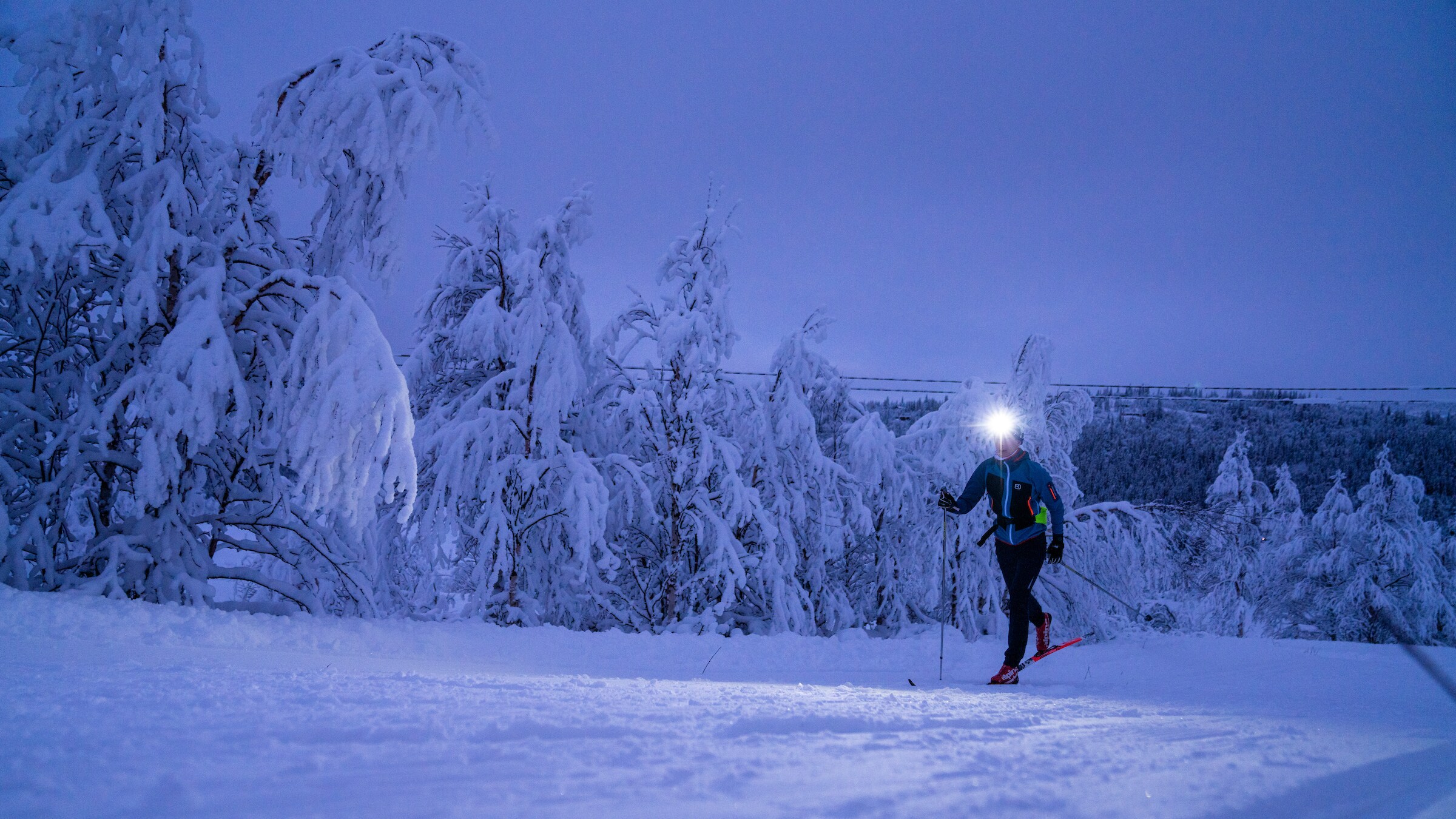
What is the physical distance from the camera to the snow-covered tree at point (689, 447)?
1136cm

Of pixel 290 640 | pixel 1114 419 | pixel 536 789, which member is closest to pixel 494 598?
pixel 290 640

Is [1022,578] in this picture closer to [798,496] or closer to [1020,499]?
[1020,499]

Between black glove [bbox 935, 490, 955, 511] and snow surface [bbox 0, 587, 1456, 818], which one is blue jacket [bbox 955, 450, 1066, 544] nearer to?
black glove [bbox 935, 490, 955, 511]

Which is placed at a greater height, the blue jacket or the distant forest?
the distant forest

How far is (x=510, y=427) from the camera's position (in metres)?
10.5

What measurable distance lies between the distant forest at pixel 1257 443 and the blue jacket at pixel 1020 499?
29817mm

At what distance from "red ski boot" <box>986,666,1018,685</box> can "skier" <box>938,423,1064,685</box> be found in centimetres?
9

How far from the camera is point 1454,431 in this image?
124ft

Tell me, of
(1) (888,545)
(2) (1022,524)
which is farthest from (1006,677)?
(1) (888,545)

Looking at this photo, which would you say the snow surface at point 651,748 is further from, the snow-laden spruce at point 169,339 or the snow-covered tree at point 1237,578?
the snow-covered tree at point 1237,578

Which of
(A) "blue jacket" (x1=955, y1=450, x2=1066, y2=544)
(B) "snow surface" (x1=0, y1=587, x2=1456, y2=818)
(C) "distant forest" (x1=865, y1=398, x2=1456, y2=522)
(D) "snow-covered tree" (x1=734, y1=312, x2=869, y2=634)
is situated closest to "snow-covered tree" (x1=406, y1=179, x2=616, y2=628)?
(D) "snow-covered tree" (x1=734, y1=312, x2=869, y2=634)

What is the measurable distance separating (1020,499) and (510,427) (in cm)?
757

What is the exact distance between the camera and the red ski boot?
509 cm

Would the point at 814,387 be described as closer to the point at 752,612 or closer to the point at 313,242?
the point at 752,612
